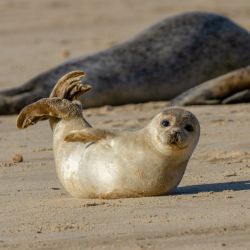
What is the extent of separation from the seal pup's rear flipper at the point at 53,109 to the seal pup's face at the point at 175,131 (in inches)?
26.4

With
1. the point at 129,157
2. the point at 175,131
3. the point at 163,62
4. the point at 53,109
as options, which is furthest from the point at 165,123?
the point at 163,62

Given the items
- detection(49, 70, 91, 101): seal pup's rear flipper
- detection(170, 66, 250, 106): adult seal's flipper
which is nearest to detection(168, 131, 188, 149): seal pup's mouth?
detection(49, 70, 91, 101): seal pup's rear flipper

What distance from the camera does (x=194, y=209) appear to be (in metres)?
5.00

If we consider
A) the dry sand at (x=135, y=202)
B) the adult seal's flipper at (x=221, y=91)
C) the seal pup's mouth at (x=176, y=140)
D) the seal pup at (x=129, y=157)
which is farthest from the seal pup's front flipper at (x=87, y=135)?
the adult seal's flipper at (x=221, y=91)

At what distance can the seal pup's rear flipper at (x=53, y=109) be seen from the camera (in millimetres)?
5742

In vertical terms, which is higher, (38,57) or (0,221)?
(0,221)

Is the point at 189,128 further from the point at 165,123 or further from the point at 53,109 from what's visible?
the point at 53,109

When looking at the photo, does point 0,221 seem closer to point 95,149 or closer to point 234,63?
point 95,149

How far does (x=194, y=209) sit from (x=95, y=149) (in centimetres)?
61

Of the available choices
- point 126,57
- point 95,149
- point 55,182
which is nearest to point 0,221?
point 95,149

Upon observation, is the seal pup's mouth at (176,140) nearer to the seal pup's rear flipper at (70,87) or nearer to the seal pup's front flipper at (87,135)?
the seal pup's front flipper at (87,135)

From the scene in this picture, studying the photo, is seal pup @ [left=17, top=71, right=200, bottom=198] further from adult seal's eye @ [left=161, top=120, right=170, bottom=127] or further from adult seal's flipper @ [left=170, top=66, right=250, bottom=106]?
adult seal's flipper @ [left=170, top=66, right=250, bottom=106]

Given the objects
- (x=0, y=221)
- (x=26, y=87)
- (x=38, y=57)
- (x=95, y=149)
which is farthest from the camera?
(x=38, y=57)

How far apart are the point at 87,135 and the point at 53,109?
1.42 feet
